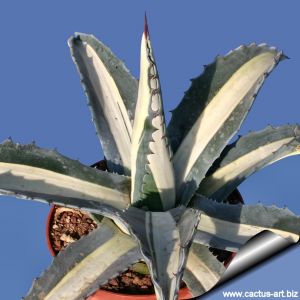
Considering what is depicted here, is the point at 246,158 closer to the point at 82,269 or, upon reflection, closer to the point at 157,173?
the point at 157,173

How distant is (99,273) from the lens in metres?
1.15

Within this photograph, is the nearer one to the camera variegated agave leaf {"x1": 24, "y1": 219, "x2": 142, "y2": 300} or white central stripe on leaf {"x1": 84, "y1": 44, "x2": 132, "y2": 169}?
variegated agave leaf {"x1": 24, "y1": 219, "x2": 142, "y2": 300}

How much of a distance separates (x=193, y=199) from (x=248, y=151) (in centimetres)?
17

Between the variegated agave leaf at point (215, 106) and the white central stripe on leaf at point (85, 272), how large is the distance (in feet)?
0.62

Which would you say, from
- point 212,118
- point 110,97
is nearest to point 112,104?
point 110,97

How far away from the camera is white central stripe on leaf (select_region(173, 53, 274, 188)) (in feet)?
4.02

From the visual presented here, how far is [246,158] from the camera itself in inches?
50.4

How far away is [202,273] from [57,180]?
36 centimetres

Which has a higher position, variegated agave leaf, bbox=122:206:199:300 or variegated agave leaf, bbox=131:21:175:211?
variegated agave leaf, bbox=131:21:175:211

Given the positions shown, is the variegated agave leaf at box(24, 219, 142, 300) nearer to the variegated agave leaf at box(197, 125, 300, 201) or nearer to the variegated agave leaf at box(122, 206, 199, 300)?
the variegated agave leaf at box(122, 206, 199, 300)

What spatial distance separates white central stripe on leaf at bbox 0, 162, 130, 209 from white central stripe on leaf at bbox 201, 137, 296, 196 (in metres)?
0.20

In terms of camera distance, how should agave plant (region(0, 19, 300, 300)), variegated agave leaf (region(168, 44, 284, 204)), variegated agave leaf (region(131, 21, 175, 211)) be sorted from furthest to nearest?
variegated agave leaf (region(168, 44, 284, 204)) < agave plant (region(0, 19, 300, 300)) < variegated agave leaf (region(131, 21, 175, 211))

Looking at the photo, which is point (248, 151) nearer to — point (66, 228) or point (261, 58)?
point (261, 58)

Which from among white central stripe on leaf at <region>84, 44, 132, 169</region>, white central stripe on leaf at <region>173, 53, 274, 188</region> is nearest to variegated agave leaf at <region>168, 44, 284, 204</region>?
white central stripe on leaf at <region>173, 53, 274, 188</region>
